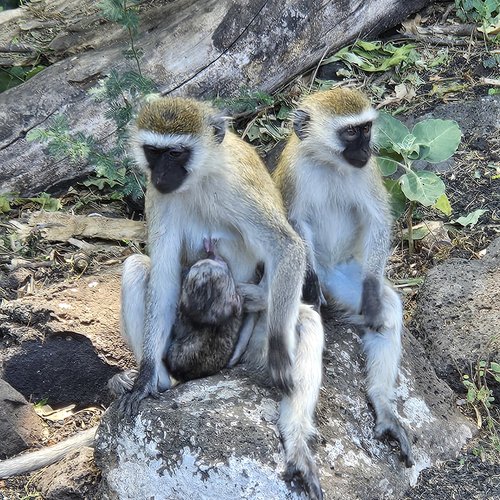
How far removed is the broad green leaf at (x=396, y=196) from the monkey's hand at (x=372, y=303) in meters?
1.60

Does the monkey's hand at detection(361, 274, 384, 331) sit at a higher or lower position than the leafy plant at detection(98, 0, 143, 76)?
lower

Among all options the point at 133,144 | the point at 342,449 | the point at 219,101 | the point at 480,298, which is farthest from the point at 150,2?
the point at 342,449

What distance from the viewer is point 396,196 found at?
7629mm

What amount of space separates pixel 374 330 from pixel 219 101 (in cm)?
236

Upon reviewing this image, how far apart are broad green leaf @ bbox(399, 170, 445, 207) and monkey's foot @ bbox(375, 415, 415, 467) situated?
2049 millimetres

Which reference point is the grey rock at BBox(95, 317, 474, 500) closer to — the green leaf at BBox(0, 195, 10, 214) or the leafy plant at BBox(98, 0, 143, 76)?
the leafy plant at BBox(98, 0, 143, 76)

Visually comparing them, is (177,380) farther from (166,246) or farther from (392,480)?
(392,480)

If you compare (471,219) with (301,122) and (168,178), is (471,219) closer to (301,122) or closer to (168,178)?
(301,122)

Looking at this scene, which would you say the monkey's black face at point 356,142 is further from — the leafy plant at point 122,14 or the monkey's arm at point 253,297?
the leafy plant at point 122,14

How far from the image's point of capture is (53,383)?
669 centimetres

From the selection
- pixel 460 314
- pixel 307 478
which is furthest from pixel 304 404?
pixel 460 314

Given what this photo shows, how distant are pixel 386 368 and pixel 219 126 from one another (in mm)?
1826

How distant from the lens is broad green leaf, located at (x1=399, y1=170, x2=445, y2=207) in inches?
279

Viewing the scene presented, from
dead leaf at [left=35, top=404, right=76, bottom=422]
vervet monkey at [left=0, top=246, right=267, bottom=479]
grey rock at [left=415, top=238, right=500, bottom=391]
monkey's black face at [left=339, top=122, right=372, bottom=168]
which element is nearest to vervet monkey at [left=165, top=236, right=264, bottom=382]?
vervet monkey at [left=0, top=246, right=267, bottom=479]
